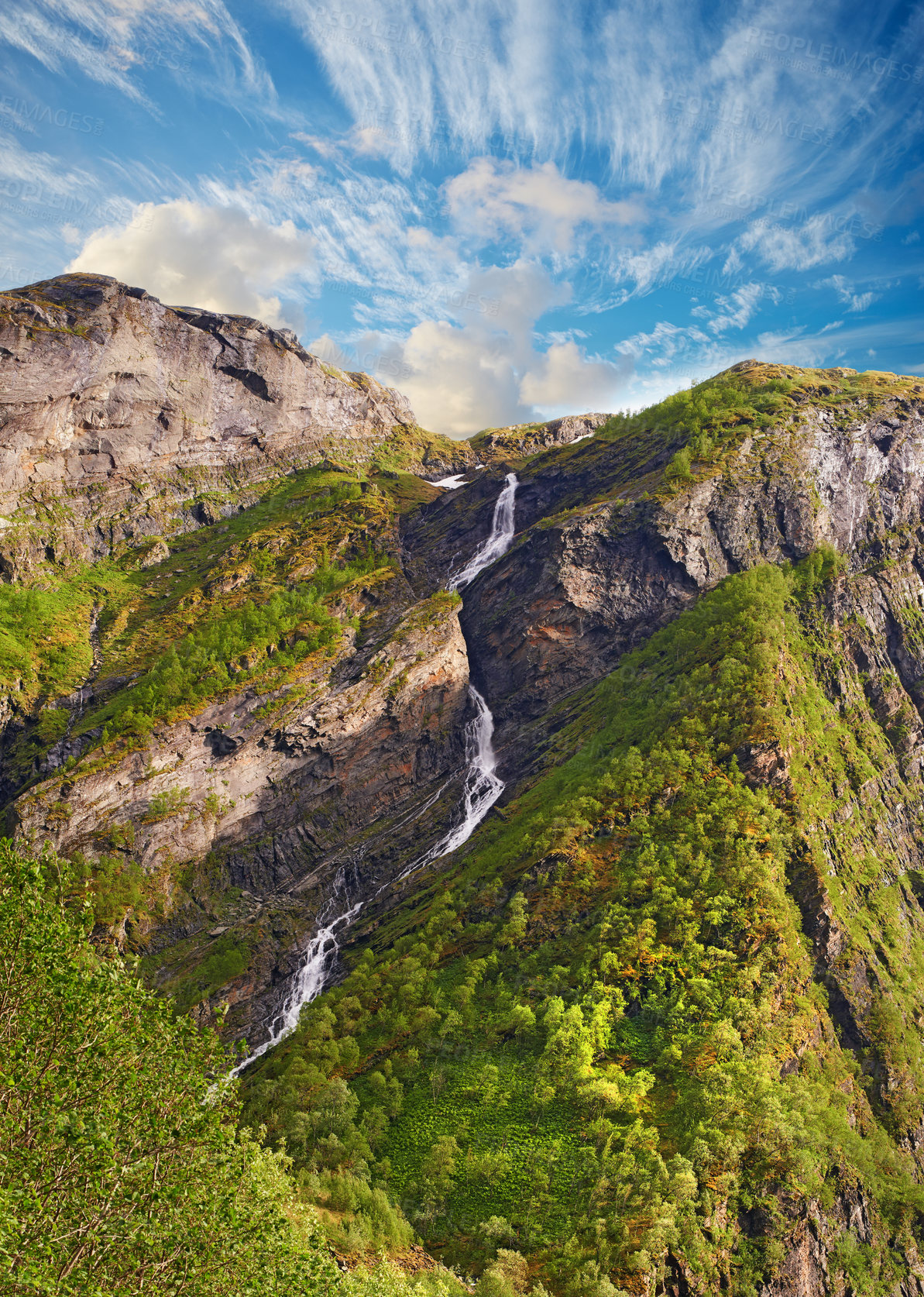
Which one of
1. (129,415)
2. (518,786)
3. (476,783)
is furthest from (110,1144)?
(129,415)

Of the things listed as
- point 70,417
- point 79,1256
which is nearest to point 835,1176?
point 79,1256

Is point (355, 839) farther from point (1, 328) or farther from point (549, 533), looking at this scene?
point (1, 328)

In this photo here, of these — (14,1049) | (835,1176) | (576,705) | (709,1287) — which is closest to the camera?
(14,1049)

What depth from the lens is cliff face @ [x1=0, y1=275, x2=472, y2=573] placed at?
426 ft

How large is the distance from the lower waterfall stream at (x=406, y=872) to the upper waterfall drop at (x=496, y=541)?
4.26ft

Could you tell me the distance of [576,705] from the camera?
105000 millimetres

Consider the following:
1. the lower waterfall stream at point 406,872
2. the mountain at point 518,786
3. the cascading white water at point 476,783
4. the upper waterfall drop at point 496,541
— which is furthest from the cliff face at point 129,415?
the cascading white water at point 476,783

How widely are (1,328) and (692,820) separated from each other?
138892mm

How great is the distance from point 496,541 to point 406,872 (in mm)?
72264

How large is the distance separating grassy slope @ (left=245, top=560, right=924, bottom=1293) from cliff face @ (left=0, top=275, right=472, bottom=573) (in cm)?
9721

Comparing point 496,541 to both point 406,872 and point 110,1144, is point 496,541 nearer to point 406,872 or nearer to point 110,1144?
point 406,872

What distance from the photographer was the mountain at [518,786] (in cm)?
4812

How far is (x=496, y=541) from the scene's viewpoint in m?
144

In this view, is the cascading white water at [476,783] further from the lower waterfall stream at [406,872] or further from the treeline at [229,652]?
the treeline at [229,652]
